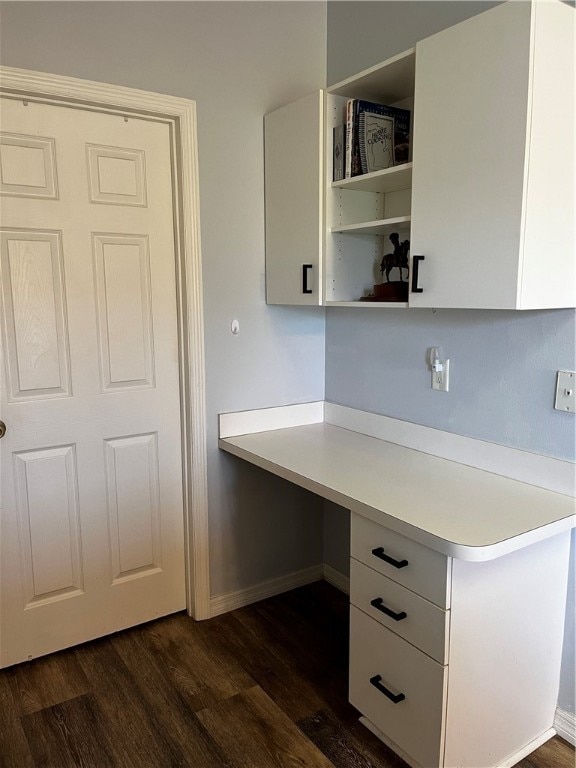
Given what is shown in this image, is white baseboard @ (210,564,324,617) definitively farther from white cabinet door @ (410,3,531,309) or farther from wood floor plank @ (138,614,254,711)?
white cabinet door @ (410,3,531,309)

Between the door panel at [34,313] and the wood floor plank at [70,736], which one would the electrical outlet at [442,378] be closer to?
the door panel at [34,313]

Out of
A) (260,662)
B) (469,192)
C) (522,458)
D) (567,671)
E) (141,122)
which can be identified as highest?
(141,122)

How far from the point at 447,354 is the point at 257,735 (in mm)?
1443

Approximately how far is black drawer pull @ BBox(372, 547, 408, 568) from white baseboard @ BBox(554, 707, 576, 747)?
2.73 feet

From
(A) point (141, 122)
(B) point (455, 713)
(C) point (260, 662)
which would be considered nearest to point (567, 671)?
(B) point (455, 713)

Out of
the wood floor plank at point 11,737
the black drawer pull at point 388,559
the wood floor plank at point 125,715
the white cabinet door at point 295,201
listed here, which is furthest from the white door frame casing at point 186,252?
the black drawer pull at point 388,559

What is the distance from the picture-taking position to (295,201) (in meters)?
2.29

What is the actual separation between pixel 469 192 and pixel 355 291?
75 cm

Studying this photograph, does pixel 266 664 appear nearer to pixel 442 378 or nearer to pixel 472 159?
pixel 442 378

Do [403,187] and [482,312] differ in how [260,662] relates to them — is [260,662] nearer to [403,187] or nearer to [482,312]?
[482,312]

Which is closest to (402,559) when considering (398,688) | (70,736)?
(398,688)

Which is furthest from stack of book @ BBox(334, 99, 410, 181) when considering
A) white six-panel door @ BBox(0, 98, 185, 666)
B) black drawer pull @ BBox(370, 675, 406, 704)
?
black drawer pull @ BBox(370, 675, 406, 704)

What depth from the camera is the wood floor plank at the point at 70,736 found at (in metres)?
1.80

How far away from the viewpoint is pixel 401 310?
2289 mm
